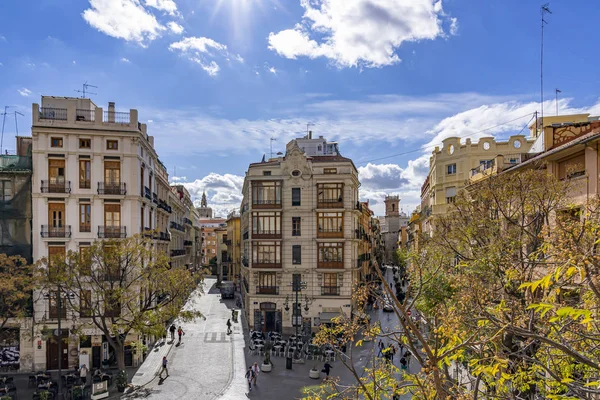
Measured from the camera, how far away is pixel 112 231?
88.3ft

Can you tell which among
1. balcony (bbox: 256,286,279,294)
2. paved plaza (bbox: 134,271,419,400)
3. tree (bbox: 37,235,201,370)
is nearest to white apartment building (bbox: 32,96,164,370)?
tree (bbox: 37,235,201,370)

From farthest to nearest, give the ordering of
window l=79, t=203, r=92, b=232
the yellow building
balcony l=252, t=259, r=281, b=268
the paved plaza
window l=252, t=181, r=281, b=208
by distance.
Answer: the yellow building, window l=252, t=181, r=281, b=208, balcony l=252, t=259, r=281, b=268, window l=79, t=203, r=92, b=232, the paved plaza

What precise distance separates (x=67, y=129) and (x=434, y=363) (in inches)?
1069

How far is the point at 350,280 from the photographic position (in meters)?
35.1

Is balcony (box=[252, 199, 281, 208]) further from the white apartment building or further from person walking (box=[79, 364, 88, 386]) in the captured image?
person walking (box=[79, 364, 88, 386])

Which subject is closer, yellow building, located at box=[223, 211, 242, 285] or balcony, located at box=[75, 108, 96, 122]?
balcony, located at box=[75, 108, 96, 122]

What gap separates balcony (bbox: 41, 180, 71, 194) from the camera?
2614cm

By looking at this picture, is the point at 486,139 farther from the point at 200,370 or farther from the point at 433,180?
the point at 200,370

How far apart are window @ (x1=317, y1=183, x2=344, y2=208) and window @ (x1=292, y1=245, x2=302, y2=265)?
390cm

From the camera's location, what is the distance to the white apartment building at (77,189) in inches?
1018

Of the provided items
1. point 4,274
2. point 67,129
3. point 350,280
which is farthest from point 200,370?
point 67,129

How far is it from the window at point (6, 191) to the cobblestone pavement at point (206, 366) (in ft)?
43.3

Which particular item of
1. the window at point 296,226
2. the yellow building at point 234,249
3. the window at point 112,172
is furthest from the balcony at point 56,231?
the yellow building at point 234,249

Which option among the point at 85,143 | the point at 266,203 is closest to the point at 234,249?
the point at 266,203
